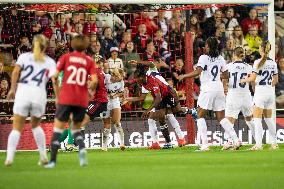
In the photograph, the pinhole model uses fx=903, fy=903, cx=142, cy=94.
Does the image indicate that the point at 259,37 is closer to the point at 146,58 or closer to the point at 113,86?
the point at 146,58

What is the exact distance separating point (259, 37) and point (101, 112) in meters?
8.09

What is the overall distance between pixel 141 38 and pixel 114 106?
4.89 meters

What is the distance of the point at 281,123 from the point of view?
2369cm

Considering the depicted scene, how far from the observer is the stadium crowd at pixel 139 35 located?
23484 mm

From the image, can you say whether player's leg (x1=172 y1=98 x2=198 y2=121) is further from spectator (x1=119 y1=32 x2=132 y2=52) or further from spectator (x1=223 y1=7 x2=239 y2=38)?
spectator (x1=223 y1=7 x2=239 y2=38)

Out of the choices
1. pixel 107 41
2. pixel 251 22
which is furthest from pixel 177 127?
pixel 251 22

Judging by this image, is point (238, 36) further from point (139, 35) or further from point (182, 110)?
point (182, 110)

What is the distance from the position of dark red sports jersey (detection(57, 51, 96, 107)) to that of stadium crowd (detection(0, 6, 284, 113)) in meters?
→ 9.45

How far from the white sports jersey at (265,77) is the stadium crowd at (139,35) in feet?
12.3

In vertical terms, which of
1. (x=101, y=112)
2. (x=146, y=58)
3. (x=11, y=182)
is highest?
(x=146, y=58)

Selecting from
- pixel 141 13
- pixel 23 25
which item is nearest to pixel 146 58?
pixel 141 13

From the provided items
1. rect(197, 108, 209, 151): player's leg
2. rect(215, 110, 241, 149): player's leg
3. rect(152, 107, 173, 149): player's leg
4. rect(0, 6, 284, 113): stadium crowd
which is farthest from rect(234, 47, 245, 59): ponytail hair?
rect(0, 6, 284, 113): stadium crowd

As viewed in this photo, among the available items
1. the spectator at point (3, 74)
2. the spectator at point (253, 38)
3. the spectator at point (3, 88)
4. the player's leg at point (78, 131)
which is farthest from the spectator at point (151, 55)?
the player's leg at point (78, 131)

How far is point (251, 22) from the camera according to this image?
26766mm
